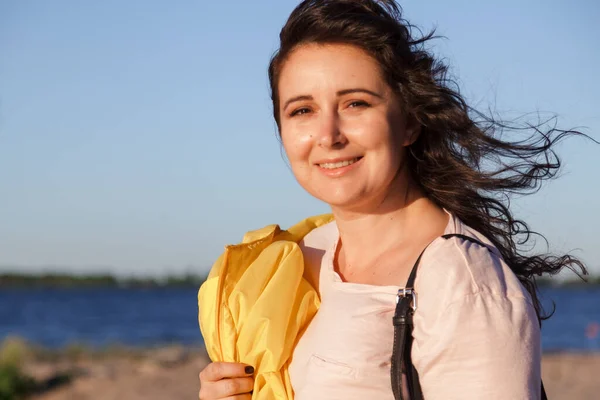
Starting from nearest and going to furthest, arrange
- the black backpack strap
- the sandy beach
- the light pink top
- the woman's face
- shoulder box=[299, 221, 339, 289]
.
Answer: the light pink top → the black backpack strap → the woman's face → shoulder box=[299, 221, 339, 289] → the sandy beach

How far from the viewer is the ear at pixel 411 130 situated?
2811 mm

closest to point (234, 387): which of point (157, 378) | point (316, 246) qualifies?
point (316, 246)

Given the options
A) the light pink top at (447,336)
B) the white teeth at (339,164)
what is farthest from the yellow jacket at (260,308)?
the white teeth at (339,164)

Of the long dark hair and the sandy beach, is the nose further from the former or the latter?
the sandy beach

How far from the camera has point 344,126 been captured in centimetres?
267

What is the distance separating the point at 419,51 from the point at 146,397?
8254 millimetres

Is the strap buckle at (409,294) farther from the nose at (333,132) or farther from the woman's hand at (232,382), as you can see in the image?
the woman's hand at (232,382)

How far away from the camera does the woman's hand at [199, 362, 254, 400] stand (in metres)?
2.82

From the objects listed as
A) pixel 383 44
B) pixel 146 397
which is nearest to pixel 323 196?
pixel 383 44

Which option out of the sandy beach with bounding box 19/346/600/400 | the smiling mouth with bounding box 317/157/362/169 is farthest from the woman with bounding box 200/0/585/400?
the sandy beach with bounding box 19/346/600/400

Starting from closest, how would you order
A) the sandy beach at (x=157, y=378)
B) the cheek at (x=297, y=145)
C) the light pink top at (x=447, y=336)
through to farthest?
the light pink top at (x=447, y=336) → the cheek at (x=297, y=145) → the sandy beach at (x=157, y=378)

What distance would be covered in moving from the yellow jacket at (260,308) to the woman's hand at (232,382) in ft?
0.11

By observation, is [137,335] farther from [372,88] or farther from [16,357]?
[372,88]

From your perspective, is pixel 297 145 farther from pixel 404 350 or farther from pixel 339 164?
pixel 404 350
